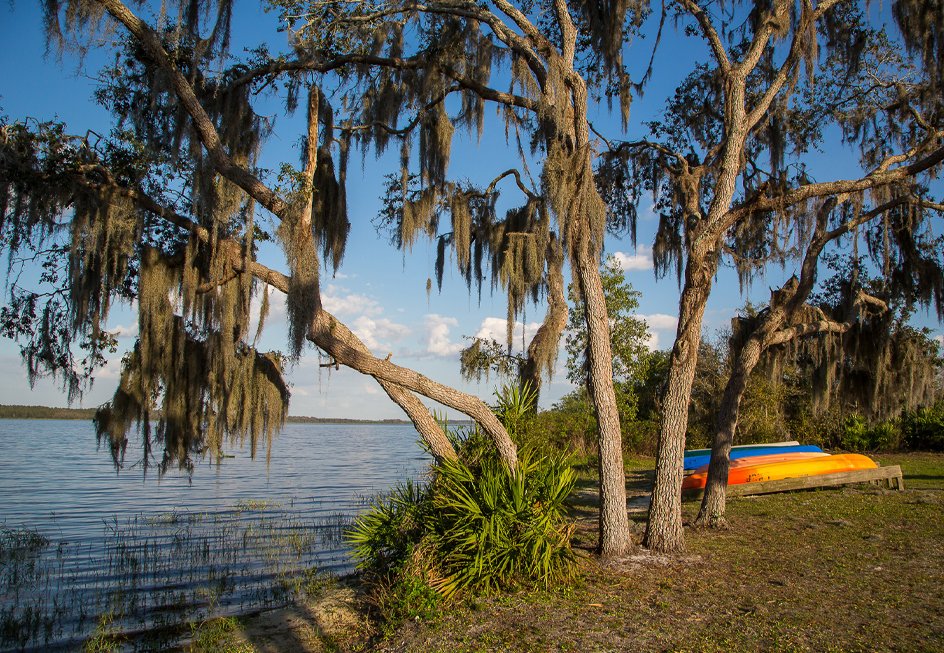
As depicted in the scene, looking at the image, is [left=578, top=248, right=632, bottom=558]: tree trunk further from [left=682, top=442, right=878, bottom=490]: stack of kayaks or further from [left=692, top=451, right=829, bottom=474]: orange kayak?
[left=692, top=451, right=829, bottom=474]: orange kayak

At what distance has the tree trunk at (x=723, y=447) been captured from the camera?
877cm

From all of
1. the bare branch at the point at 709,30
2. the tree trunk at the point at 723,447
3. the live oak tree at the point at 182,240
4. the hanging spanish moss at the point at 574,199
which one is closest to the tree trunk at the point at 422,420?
the live oak tree at the point at 182,240

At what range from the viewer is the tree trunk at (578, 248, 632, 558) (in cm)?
729

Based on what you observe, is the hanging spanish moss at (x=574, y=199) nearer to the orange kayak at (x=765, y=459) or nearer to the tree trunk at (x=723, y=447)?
the tree trunk at (x=723, y=447)

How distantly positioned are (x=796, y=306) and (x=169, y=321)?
8.22 metres

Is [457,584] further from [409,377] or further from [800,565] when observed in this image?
[800,565]

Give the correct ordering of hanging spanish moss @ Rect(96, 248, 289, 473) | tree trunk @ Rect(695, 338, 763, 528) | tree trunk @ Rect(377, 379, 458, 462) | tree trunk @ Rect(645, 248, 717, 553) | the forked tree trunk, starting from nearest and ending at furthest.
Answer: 1. tree trunk @ Rect(377, 379, 458, 462)
2. tree trunk @ Rect(645, 248, 717, 553)
3. hanging spanish moss @ Rect(96, 248, 289, 473)
4. tree trunk @ Rect(695, 338, 763, 528)
5. the forked tree trunk

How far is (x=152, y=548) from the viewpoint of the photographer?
35.6ft

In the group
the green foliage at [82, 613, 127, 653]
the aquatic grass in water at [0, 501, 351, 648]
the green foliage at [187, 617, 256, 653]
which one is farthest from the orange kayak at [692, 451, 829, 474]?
the green foliage at [82, 613, 127, 653]

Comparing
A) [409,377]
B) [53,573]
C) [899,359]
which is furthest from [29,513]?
[899,359]

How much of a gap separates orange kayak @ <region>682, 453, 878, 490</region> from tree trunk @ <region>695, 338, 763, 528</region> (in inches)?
136

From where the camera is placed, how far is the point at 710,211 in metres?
8.27

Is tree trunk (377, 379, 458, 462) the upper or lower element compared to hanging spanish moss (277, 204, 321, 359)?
lower

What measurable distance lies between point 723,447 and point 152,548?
28.9 ft
